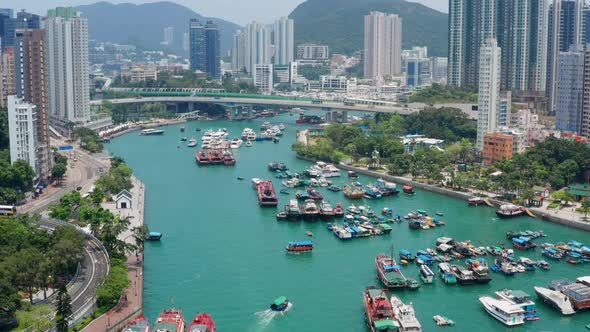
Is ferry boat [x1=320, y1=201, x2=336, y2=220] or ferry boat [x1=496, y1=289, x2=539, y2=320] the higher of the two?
ferry boat [x1=320, y1=201, x2=336, y2=220]

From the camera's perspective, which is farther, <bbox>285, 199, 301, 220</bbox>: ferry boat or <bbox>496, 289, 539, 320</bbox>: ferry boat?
<bbox>285, 199, 301, 220</bbox>: ferry boat

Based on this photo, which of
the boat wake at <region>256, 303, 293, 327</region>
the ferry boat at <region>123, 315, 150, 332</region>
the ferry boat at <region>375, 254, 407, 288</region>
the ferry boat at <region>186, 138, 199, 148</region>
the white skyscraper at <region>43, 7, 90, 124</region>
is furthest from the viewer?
the white skyscraper at <region>43, 7, 90, 124</region>

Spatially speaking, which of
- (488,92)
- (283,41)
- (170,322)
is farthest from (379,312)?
(283,41)

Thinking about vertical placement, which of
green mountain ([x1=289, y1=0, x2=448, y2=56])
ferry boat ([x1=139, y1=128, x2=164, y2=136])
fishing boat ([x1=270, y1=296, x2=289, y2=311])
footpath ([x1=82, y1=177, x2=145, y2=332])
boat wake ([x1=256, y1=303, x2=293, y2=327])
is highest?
green mountain ([x1=289, y1=0, x2=448, y2=56])

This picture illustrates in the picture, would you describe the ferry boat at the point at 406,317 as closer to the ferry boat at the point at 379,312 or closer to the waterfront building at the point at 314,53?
the ferry boat at the point at 379,312

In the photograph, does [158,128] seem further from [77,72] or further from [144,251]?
[144,251]

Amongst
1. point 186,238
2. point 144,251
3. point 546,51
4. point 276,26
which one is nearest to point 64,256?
point 144,251

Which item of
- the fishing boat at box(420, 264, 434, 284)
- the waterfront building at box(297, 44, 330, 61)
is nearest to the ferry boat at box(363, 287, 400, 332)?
the fishing boat at box(420, 264, 434, 284)

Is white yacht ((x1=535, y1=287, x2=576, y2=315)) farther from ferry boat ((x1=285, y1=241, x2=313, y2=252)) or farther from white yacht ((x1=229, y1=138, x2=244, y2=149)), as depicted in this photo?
white yacht ((x1=229, y1=138, x2=244, y2=149))
